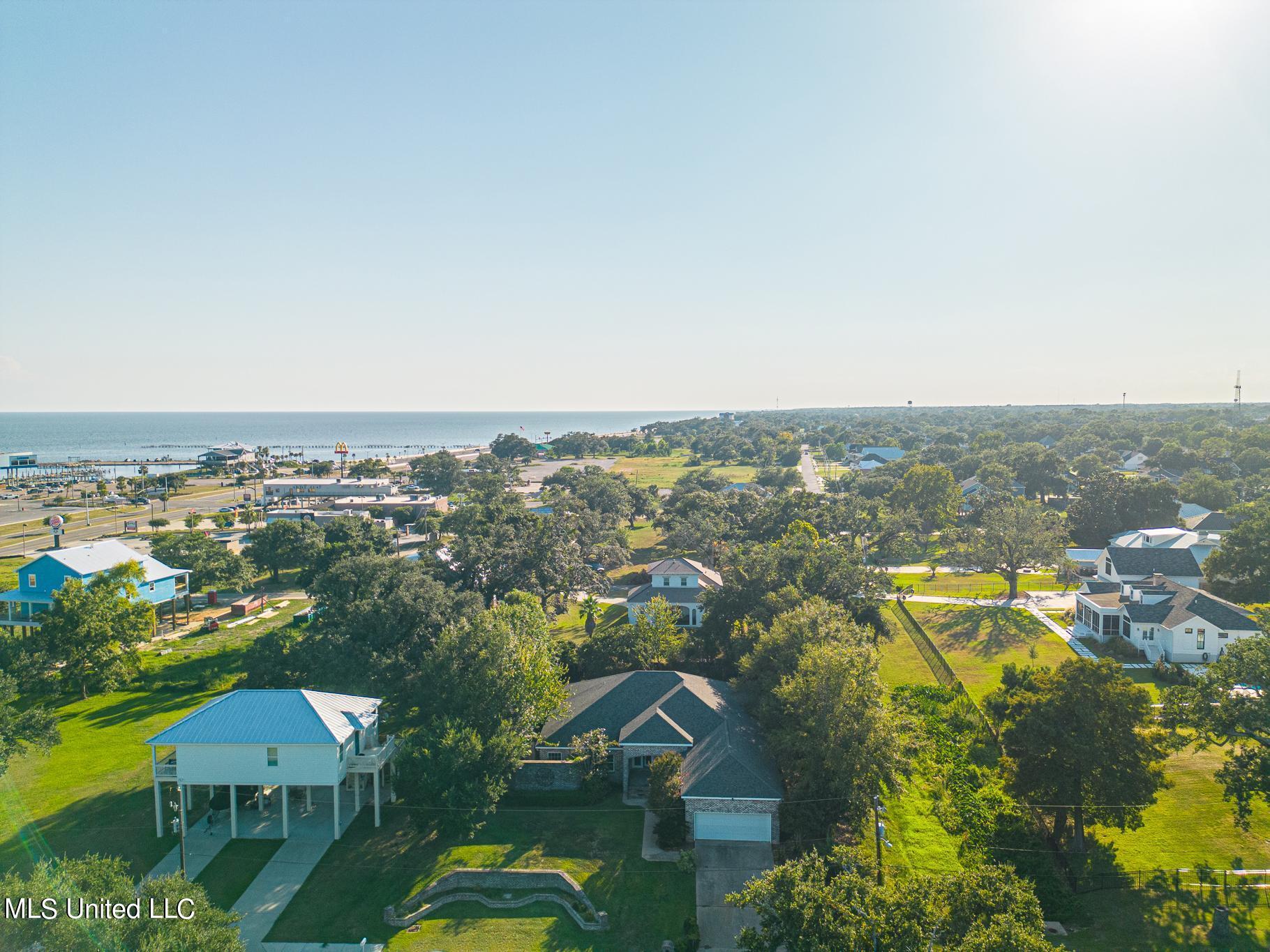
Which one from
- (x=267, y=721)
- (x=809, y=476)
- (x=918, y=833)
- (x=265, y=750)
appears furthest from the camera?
(x=809, y=476)

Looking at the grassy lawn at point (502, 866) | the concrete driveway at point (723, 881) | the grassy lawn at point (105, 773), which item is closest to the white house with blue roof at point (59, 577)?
the grassy lawn at point (105, 773)

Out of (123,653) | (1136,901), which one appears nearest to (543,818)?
(1136,901)

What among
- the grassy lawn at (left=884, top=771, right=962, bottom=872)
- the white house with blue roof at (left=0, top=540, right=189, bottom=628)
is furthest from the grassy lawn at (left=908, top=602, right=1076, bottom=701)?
the white house with blue roof at (left=0, top=540, right=189, bottom=628)

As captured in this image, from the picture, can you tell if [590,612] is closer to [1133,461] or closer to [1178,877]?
[1178,877]

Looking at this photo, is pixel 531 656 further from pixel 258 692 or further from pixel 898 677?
pixel 898 677

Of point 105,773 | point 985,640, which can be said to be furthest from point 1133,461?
point 105,773

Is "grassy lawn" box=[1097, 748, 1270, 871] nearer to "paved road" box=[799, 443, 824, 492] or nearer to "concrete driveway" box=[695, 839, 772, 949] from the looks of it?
"concrete driveway" box=[695, 839, 772, 949]
